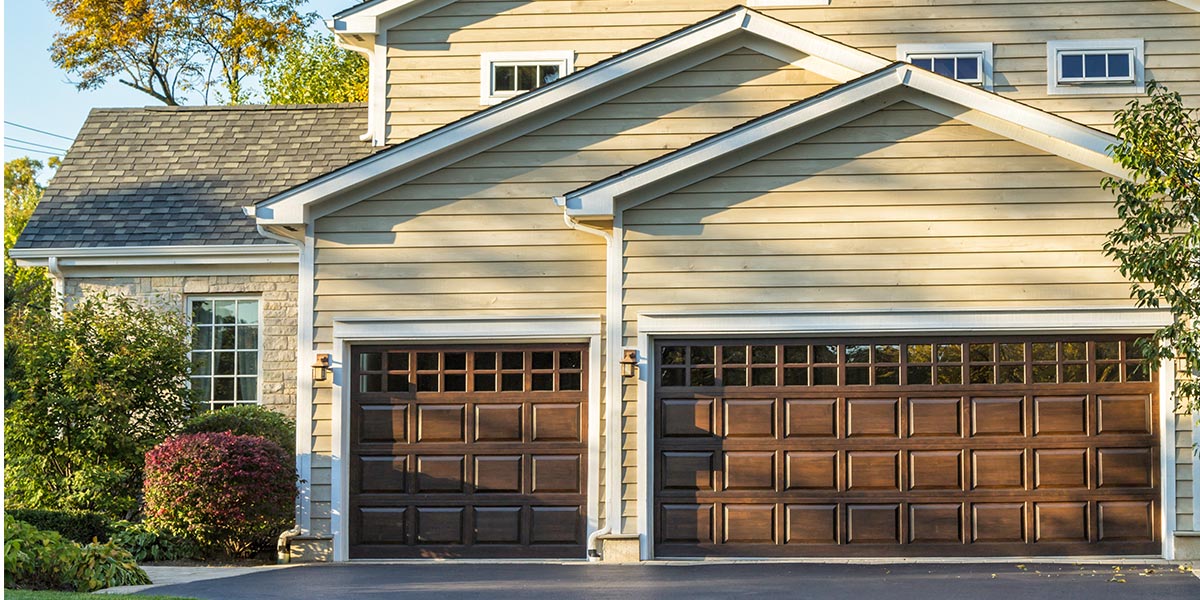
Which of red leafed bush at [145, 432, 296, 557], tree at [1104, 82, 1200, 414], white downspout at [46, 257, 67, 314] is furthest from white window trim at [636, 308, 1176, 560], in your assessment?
white downspout at [46, 257, 67, 314]

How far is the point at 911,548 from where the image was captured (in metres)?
12.2

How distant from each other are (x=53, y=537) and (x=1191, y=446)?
10.2 meters

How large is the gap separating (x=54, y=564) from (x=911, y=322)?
25.8 feet

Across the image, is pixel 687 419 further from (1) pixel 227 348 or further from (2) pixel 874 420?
(1) pixel 227 348

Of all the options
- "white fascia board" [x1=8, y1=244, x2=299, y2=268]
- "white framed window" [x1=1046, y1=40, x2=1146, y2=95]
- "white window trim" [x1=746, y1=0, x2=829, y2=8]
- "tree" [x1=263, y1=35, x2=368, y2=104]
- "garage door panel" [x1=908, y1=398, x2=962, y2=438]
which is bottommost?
"garage door panel" [x1=908, y1=398, x2=962, y2=438]

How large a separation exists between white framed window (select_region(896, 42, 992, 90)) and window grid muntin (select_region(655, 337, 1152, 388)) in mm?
4241

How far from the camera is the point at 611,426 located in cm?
1227

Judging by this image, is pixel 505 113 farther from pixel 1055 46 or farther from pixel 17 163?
pixel 17 163

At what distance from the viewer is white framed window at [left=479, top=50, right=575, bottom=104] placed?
1555cm

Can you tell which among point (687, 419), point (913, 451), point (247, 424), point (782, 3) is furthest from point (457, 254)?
point (782, 3)

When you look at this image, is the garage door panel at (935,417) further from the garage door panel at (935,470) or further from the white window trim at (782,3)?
the white window trim at (782,3)

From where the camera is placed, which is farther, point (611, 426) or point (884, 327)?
point (611, 426)

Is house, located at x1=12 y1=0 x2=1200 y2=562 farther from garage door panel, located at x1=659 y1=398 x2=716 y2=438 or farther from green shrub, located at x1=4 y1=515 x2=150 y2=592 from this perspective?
green shrub, located at x1=4 y1=515 x2=150 y2=592

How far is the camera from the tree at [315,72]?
98.9ft
